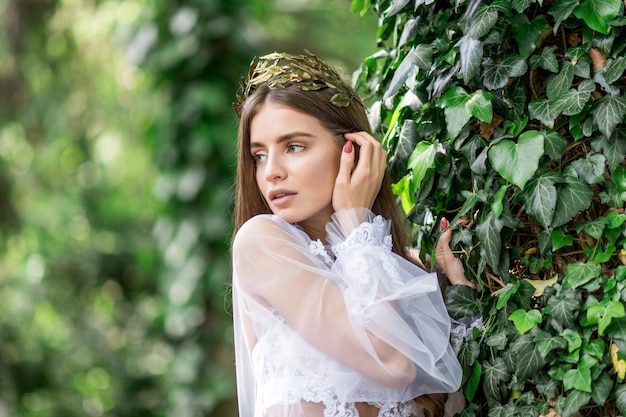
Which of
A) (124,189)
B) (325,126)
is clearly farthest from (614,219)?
(124,189)

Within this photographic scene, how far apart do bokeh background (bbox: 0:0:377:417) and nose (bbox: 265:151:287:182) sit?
1.85 m

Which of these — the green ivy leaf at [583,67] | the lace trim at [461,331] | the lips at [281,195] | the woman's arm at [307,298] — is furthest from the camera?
the lips at [281,195]

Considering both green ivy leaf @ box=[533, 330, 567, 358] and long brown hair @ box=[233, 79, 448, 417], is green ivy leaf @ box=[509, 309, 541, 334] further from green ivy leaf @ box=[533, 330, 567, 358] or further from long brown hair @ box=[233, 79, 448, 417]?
long brown hair @ box=[233, 79, 448, 417]

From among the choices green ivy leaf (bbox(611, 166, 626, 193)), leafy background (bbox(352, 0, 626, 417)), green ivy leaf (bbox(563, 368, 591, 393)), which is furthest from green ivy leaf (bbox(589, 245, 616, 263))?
green ivy leaf (bbox(563, 368, 591, 393))

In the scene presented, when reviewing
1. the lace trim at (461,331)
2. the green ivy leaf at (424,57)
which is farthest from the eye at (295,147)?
the lace trim at (461,331)

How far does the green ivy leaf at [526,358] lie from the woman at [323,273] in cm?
16

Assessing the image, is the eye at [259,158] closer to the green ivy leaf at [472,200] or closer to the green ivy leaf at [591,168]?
the green ivy leaf at [472,200]

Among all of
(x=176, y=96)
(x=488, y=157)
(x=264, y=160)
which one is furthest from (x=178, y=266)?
(x=488, y=157)

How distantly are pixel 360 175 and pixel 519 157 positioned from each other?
0.43 metres

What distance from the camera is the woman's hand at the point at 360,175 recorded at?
82.2 inches

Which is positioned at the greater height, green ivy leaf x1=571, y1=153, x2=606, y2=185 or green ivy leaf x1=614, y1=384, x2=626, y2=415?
green ivy leaf x1=571, y1=153, x2=606, y2=185

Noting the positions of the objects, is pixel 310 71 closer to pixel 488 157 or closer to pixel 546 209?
pixel 488 157

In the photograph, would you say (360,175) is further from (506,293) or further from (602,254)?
(602,254)

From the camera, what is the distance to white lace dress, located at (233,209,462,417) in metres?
1.90
